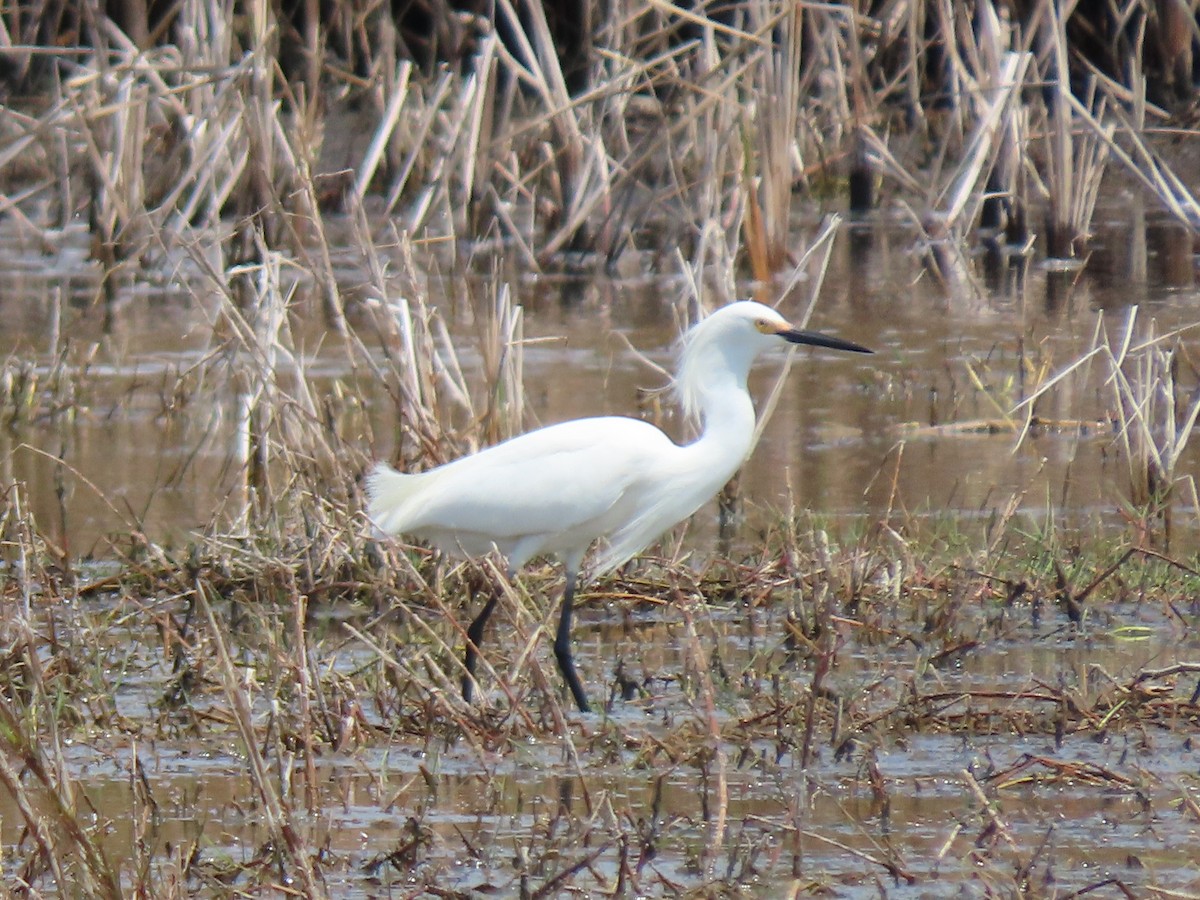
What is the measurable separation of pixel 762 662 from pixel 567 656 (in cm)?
45

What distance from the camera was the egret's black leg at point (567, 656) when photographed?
4.42 m

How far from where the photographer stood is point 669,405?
24.7 feet

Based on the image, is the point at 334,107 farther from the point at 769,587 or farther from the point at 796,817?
the point at 796,817

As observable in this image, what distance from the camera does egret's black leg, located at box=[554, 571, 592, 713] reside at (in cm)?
442

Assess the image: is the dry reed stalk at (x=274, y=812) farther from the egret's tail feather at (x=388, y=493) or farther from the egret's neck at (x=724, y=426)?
the egret's neck at (x=724, y=426)

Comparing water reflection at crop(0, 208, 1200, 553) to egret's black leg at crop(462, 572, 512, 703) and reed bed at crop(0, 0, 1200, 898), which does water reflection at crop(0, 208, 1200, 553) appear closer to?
reed bed at crop(0, 0, 1200, 898)

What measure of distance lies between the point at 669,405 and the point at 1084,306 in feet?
8.77

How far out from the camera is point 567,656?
179 inches

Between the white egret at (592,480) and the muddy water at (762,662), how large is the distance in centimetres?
30

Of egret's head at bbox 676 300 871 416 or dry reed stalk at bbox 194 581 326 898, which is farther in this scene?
egret's head at bbox 676 300 871 416

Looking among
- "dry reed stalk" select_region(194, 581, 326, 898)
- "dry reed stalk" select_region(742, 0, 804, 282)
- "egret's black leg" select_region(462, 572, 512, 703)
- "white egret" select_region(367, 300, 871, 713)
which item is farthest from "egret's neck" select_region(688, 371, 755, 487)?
"dry reed stalk" select_region(742, 0, 804, 282)

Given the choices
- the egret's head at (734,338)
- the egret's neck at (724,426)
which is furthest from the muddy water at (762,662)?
the egret's head at (734,338)

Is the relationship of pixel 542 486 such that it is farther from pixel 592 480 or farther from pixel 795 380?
pixel 795 380

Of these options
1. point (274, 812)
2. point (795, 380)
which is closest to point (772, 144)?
point (795, 380)
